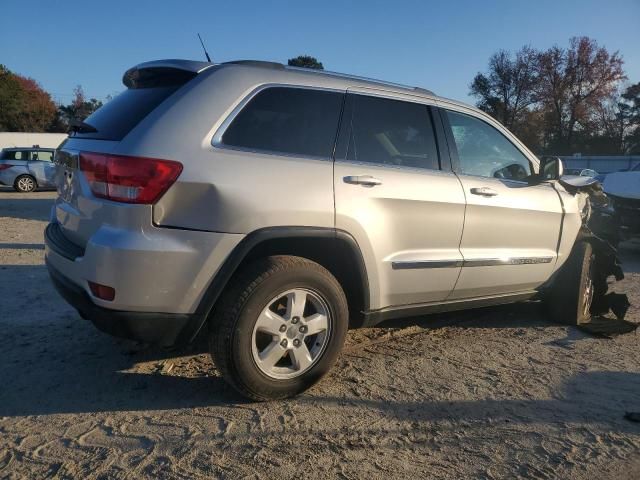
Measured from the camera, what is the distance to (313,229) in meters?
3.20

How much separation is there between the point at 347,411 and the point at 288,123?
1.75 m

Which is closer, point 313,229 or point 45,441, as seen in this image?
point 45,441

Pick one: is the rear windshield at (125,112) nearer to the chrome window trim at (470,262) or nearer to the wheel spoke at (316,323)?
the wheel spoke at (316,323)

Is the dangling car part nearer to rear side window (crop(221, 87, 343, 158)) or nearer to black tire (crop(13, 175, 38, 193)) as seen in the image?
rear side window (crop(221, 87, 343, 158))

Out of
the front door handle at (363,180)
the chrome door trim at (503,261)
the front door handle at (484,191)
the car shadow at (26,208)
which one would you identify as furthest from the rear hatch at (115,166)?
the car shadow at (26,208)

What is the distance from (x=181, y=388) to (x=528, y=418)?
2107 millimetres

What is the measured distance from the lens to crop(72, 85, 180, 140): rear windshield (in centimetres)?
308

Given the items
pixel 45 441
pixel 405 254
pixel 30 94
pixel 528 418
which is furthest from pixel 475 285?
pixel 30 94

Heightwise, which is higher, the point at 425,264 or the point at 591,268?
the point at 425,264

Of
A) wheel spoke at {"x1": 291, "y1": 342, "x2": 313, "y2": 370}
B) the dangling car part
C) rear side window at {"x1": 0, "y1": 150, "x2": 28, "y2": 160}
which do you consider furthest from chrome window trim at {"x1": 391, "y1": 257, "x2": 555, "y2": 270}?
rear side window at {"x1": 0, "y1": 150, "x2": 28, "y2": 160}

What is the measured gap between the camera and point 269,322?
3162mm

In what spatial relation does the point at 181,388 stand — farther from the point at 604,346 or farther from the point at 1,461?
the point at 604,346

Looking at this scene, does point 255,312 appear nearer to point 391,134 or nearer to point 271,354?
point 271,354

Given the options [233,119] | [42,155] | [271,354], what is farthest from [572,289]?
[42,155]
